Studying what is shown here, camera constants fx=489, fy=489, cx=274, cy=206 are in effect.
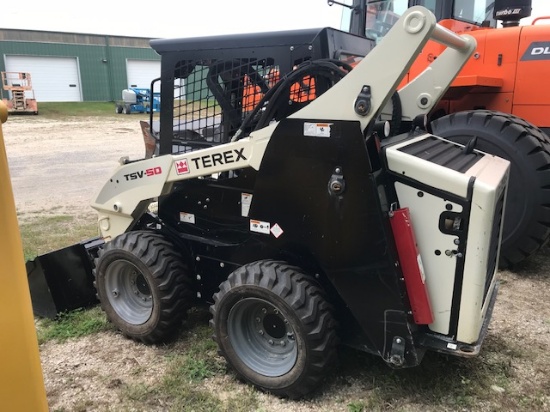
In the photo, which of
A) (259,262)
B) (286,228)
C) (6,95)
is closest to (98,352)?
(259,262)

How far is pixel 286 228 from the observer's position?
2.69 meters

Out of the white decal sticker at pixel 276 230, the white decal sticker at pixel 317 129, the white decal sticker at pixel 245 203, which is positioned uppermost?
the white decal sticker at pixel 317 129

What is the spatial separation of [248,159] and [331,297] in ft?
2.97

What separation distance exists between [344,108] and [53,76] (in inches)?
1423

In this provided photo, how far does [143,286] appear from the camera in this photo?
3432mm

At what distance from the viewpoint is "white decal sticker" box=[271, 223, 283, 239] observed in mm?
2715

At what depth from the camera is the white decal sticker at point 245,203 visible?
9.64 ft

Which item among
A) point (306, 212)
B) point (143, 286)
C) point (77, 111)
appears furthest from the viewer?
point (77, 111)

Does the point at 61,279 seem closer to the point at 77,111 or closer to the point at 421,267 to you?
the point at 421,267

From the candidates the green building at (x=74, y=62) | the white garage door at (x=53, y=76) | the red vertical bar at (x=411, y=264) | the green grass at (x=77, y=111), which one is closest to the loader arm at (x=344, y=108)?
the red vertical bar at (x=411, y=264)

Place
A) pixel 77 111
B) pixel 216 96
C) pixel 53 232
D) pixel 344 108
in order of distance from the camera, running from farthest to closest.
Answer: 1. pixel 77 111
2. pixel 53 232
3. pixel 216 96
4. pixel 344 108

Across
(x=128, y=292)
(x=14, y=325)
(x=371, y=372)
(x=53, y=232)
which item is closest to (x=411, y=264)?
(x=371, y=372)

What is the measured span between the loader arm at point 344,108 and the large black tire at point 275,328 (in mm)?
640

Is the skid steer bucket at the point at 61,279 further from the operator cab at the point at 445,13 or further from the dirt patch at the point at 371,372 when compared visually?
the operator cab at the point at 445,13
